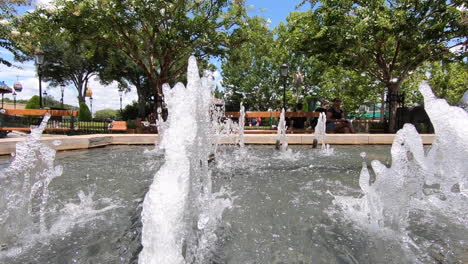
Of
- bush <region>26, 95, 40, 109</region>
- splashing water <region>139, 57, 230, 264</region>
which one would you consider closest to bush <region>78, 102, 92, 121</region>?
bush <region>26, 95, 40, 109</region>

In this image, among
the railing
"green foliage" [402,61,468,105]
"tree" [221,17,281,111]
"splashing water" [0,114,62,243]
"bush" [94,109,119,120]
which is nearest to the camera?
"splashing water" [0,114,62,243]

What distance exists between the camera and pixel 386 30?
36.0 feet

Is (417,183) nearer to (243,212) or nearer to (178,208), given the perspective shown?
(243,212)

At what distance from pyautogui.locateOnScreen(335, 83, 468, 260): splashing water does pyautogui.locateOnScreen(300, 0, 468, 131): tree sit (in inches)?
320

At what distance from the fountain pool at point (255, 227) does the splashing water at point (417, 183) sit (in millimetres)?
140

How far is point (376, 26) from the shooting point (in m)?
10.7

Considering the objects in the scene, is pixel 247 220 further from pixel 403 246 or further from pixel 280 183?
pixel 280 183

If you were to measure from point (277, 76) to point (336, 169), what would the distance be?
→ 26.2 meters

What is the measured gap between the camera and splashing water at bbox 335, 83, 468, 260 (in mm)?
2561

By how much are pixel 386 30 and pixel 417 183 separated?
987 centimetres

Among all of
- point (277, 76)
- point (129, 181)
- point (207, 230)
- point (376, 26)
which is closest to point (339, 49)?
point (376, 26)

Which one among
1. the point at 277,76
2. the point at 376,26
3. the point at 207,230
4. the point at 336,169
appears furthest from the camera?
the point at 277,76

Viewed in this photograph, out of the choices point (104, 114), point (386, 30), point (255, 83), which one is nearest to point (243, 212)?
point (386, 30)

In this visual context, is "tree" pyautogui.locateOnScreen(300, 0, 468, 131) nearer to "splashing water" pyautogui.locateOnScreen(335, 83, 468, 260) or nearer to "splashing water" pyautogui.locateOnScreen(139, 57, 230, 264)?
"splashing water" pyautogui.locateOnScreen(335, 83, 468, 260)
